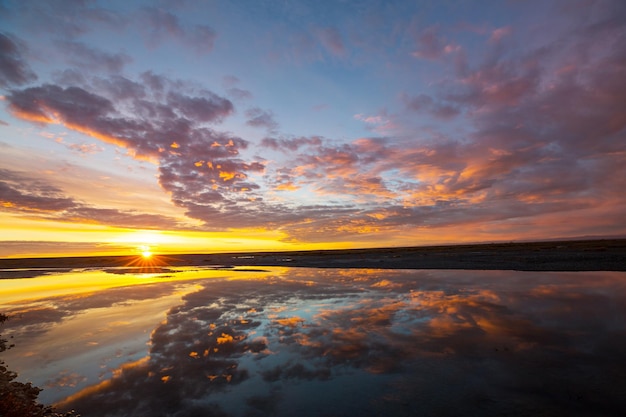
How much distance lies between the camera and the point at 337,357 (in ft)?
31.5

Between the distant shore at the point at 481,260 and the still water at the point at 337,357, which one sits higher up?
the distant shore at the point at 481,260

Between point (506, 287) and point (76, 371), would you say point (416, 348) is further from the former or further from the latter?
point (506, 287)

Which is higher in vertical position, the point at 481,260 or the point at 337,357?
the point at 481,260

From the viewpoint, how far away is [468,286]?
22625 mm

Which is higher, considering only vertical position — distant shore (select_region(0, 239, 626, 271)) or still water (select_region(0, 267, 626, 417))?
distant shore (select_region(0, 239, 626, 271))

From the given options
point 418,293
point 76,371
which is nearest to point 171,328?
point 76,371

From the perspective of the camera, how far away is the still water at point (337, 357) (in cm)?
681

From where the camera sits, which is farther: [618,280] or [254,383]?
[618,280]

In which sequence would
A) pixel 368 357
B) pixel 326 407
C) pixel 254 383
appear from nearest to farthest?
1. pixel 326 407
2. pixel 254 383
3. pixel 368 357

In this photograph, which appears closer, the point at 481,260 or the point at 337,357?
the point at 337,357

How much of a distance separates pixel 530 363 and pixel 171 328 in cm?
1326

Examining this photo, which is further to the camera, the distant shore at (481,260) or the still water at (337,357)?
the distant shore at (481,260)

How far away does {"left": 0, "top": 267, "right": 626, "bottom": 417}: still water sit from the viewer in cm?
681

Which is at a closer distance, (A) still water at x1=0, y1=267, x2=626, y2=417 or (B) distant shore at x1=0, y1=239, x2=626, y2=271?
(A) still water at x1=0, y1=267, x2=626, y2=417
